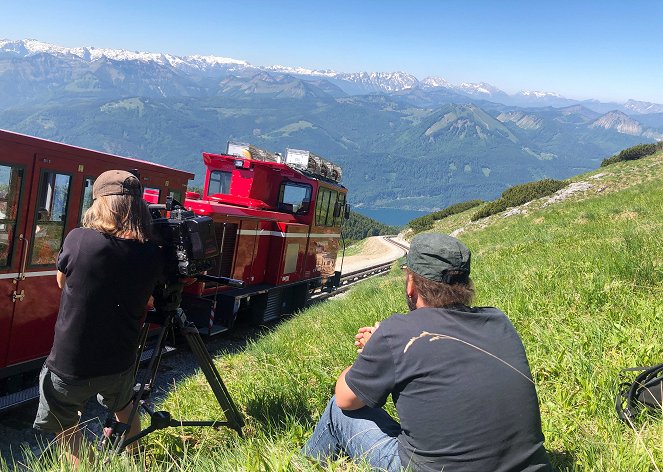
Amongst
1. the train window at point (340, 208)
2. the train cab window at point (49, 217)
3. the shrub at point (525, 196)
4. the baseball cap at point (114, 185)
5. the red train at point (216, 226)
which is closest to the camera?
the baseball cap at point (114, 185)

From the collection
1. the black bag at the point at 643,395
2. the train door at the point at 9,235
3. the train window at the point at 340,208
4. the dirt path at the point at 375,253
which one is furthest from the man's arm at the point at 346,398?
the dirt path at the point at 375,253

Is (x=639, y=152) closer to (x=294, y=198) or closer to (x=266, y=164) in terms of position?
(x=294, y=198)

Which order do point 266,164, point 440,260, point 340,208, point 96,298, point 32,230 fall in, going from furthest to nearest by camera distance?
1. point 340,208
2. point 266,164
3. point 32,230
4. point 96,298
5. point 440,260

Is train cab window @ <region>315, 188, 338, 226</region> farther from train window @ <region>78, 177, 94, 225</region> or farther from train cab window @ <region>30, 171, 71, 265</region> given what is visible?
train cab window @ <region>30, 171, 71, 265</region>

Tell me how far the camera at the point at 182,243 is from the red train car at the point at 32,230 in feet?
9.87

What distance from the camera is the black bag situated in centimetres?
326

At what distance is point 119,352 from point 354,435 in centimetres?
163

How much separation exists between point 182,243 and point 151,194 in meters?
4.89

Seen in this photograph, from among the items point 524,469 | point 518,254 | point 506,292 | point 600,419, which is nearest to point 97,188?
point 524,469

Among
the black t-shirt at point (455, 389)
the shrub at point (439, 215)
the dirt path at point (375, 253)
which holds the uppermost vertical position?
the black t-shirt at point (455, 389)

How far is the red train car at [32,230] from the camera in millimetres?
5742

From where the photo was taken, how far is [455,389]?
2404 millimetres

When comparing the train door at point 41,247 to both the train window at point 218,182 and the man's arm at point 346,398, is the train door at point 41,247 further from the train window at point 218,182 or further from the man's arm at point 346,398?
the train window at point 218,182

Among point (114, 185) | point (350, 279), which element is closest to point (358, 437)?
point (114, 185)
